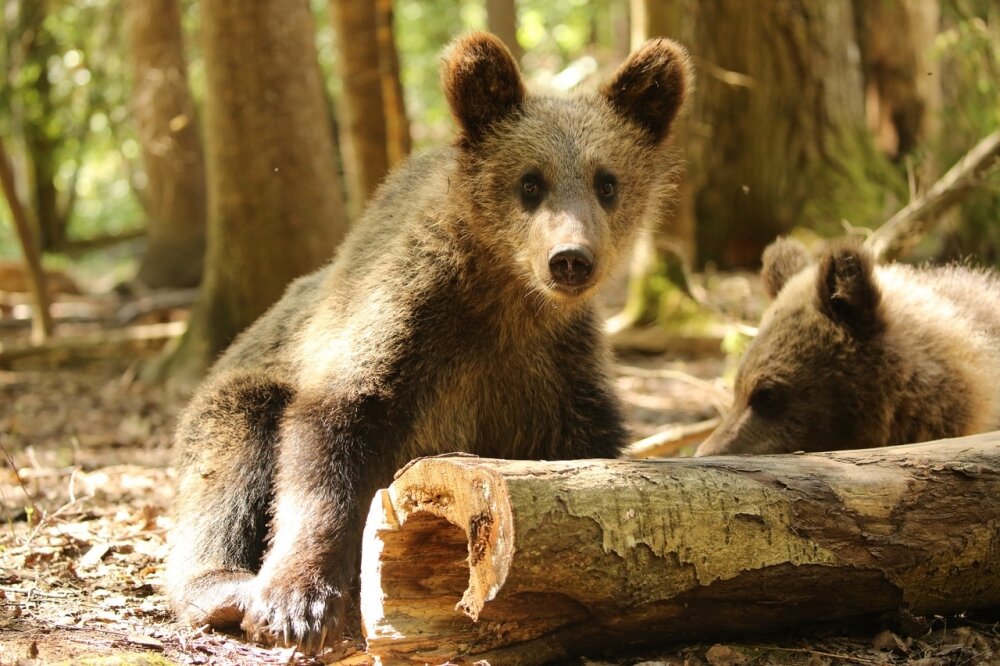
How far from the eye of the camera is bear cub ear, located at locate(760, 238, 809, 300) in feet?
20.2

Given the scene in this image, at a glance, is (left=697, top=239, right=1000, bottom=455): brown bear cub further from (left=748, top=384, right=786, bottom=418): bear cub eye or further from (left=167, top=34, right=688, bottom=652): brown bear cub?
(left=167, top=34, right=688, bottom=652): brown bear cub

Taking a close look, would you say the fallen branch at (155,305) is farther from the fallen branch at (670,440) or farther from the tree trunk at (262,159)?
the fallen branch at (670,440)

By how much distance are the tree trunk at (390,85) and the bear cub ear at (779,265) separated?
4.11 metres

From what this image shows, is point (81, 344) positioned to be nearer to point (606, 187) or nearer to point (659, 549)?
point (606, 187)

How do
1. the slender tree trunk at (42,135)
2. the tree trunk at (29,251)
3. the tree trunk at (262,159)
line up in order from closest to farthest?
the tree trunk at (262,159) < the tree trunk at (29,251) < the slender tree trunk at (42,135)

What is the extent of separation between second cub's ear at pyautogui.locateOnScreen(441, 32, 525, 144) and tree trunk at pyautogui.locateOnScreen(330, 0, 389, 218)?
4468 millimetres

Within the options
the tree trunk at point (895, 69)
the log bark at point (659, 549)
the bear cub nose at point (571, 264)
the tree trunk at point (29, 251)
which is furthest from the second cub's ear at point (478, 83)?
the tree trunk at point (895, 69)

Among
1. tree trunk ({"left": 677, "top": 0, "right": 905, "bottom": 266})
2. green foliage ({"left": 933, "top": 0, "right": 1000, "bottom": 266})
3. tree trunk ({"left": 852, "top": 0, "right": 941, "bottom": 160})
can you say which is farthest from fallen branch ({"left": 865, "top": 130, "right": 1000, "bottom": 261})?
tree trunk ({"left": 852, "top": 0, "right": 941, "bottom": 160})

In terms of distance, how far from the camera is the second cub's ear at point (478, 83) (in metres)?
4.62

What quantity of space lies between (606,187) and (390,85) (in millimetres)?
5053

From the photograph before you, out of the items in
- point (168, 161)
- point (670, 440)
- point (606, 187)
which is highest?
point (168, 161)

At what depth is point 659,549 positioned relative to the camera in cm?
328

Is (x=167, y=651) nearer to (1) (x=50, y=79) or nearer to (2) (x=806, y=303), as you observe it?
(2) (x=806, y=303)

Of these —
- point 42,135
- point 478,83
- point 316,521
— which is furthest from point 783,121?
point 42,135
